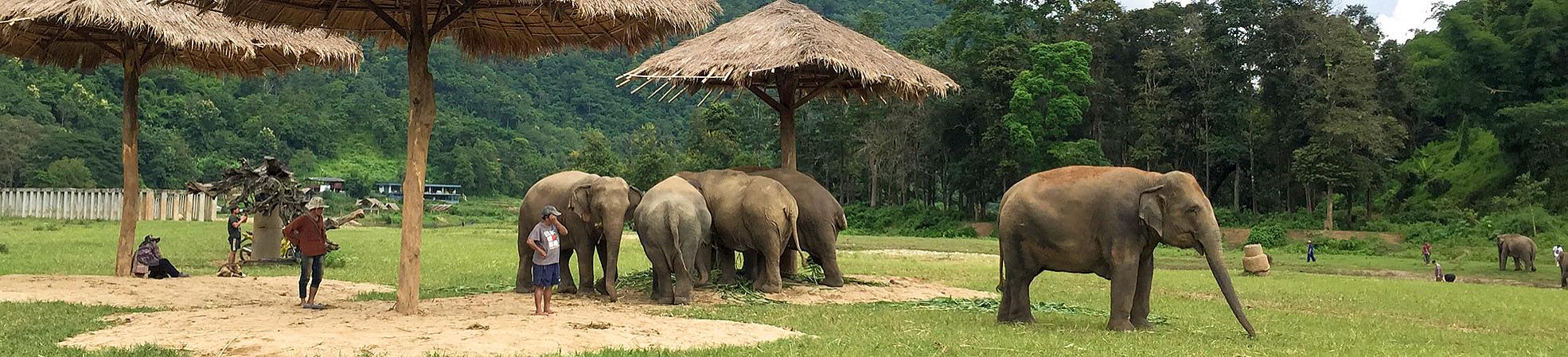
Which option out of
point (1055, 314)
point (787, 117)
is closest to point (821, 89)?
point (787, 117)

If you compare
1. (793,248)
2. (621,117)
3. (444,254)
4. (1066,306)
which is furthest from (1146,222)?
(621,117)

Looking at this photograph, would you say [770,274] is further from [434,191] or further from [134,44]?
[434,191]

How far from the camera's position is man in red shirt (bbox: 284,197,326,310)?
37.9 feet

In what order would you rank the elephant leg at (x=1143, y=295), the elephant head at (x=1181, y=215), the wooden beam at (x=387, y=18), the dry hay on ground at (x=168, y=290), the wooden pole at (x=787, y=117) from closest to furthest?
the elephant head at (x=1181, y=215), the elephant leg at (x=1143, y=295), the wooden beam at (x=387, y=18), the dry hay on ground at (x=168, y=290), the wooden pole at (x=787, y=117)

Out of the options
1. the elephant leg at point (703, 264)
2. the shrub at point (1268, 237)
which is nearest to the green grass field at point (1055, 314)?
the elephant leg at point (703, 264)

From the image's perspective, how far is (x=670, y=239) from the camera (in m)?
12.9

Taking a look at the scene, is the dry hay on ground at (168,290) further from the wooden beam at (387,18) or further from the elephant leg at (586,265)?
the wooden beam at (387,18)

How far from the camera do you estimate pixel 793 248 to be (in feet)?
50.7

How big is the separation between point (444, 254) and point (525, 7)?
12.5 m

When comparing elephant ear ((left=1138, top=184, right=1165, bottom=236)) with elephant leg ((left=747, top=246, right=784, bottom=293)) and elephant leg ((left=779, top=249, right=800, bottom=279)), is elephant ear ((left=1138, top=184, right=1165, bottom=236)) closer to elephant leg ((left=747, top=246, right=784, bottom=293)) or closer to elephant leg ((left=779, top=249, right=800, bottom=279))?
elephant leg ((left=747, top=246, right=784, bottom=293))

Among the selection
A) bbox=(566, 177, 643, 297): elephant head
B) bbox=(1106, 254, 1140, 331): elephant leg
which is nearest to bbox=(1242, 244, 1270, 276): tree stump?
bbox=(1106, 254, 1140, 331): elephant leg

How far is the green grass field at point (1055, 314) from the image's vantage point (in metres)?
8.98

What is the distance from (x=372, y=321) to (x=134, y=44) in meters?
8.26

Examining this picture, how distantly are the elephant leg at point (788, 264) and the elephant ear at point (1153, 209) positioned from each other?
6704 millimetres
